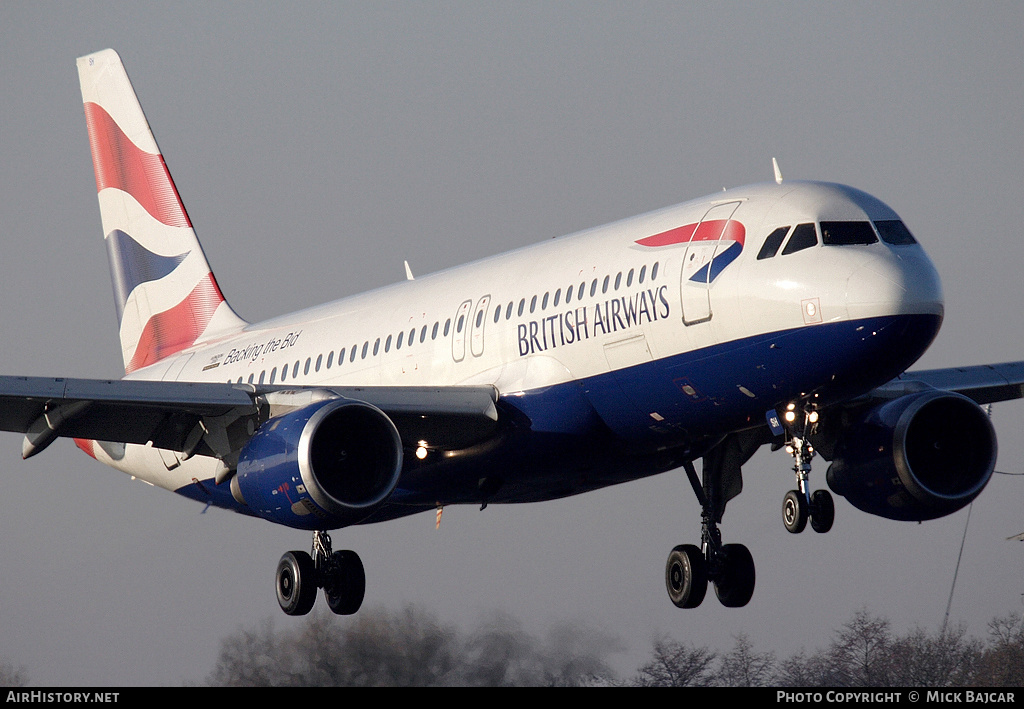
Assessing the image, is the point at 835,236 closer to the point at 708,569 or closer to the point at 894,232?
the point at 894,232

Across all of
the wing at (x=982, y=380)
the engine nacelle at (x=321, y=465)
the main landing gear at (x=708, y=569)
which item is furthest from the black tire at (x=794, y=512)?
the wing at (x=982, y=380)

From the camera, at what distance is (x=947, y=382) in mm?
27203

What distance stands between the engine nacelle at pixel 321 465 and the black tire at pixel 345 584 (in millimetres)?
5765

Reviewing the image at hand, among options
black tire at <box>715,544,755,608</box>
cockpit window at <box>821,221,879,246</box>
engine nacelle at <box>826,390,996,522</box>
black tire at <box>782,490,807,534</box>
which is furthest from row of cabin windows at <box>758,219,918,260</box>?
black tire at <box>715,544,755,608</box>

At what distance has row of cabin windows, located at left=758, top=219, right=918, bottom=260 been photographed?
20672mm

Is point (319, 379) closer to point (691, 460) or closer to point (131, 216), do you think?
point (691, 460)

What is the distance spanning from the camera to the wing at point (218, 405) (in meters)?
22.7

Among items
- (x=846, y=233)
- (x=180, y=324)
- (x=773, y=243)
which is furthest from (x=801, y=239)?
(x=180, y=324)

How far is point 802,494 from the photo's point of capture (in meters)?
21.6

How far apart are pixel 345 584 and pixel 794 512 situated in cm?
977

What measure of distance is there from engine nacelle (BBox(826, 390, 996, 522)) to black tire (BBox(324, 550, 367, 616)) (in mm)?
8782

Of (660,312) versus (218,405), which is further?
(218,405)

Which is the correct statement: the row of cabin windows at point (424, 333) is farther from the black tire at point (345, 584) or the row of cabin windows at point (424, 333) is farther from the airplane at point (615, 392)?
the black tire at point (345, 584)
